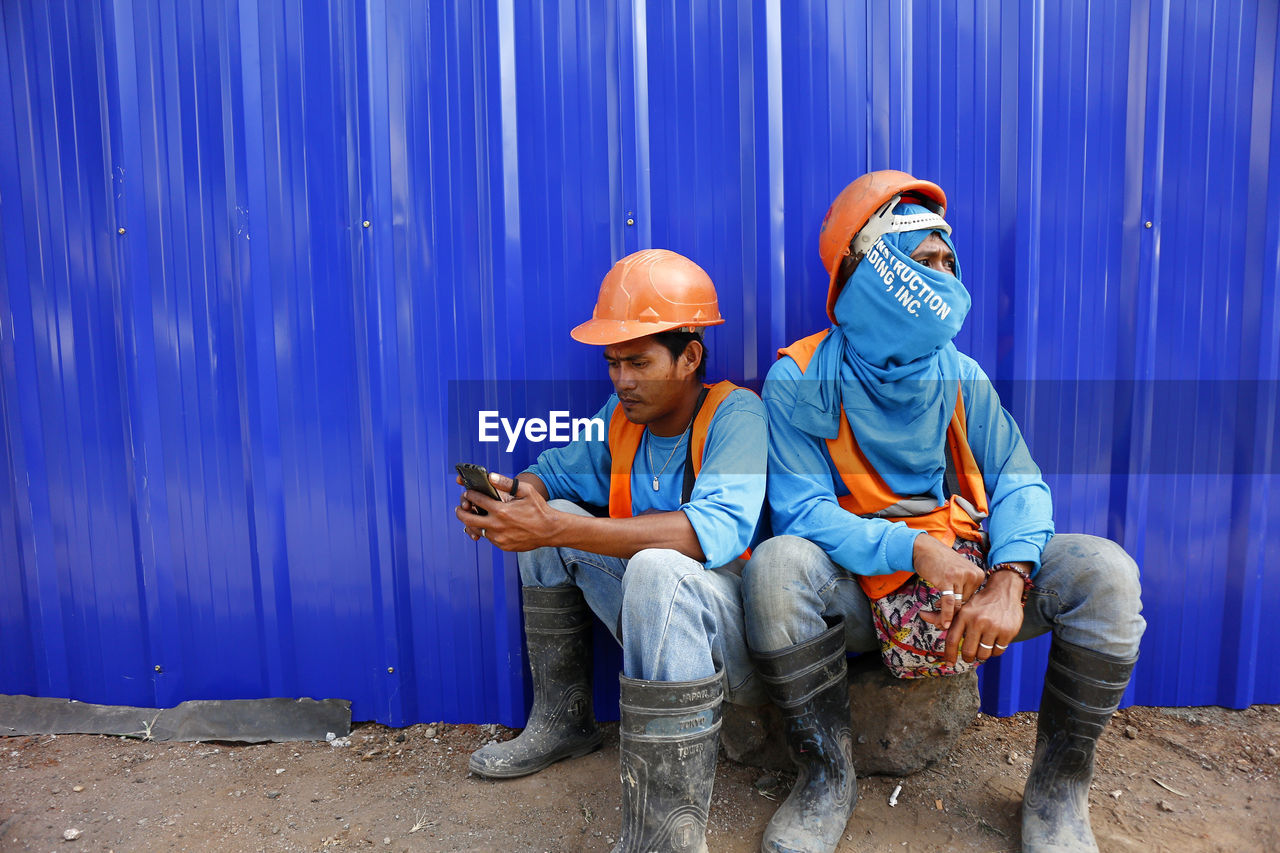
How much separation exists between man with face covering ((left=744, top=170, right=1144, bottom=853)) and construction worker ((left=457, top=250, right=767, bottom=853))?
157 millimetres

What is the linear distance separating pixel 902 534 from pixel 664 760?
823 millimetres

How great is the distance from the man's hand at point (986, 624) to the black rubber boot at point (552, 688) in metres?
1.10

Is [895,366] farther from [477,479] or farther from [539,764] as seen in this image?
[539,764]

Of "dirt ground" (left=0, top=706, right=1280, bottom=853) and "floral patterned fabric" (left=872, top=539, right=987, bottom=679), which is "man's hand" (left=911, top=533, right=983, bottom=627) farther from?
"dirt ground" (left=0, top=706, right=1280, bottom=853)

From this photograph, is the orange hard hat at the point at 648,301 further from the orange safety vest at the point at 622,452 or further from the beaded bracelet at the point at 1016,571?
the beaded bracelet at the point at 1016,571

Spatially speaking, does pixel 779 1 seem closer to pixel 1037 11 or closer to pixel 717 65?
pixel 717 65

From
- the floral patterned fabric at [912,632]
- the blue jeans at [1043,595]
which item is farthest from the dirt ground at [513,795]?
the blue jeans at [1043,595]

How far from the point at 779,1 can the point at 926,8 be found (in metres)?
0.49

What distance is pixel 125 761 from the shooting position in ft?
8.54

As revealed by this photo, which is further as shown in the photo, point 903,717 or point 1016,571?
point 903,717

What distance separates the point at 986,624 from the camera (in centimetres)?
184

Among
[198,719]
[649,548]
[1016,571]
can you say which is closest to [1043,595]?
[1016,571]

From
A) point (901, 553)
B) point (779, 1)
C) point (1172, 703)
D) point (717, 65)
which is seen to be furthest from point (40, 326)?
point (1172, 703)

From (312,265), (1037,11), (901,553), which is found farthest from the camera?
(312,265)
